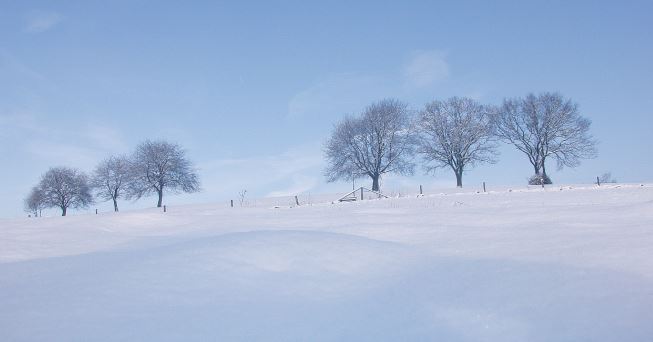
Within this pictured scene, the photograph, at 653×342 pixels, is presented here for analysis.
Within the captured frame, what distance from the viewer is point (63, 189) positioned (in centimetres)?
6147

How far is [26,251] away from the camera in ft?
25.3

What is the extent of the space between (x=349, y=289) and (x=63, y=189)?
2696 inches

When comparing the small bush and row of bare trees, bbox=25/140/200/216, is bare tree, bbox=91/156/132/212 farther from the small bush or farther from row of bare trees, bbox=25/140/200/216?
the small bush

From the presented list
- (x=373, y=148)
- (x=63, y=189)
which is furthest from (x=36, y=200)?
(x=373, y=148)

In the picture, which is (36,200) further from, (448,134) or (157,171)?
(448,134)

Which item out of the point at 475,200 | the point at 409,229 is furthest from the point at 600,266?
the point at 475,200

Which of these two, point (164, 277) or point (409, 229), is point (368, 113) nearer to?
A: point (409, 229)

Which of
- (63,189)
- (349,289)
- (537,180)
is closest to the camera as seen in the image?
(349,289)

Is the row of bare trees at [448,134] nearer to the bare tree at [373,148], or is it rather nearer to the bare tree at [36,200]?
the bare tree at [373,148]

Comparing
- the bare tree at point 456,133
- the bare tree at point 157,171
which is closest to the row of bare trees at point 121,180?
the bare tree at point 157,171

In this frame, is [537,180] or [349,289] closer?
[349,289]

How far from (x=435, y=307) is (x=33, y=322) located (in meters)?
3.53

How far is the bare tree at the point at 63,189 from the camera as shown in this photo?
6119 centimetres

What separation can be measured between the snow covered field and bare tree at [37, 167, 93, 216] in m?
63.4
